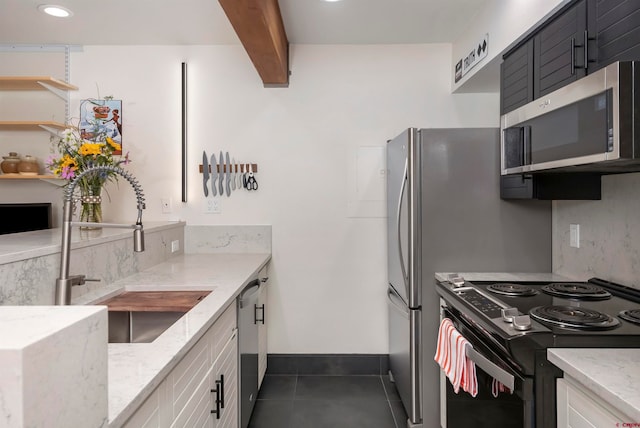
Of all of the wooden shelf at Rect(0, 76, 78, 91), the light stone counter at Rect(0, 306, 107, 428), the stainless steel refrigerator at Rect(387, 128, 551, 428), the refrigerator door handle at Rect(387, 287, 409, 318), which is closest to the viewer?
the light stone counter at Rect(0, 306, 107, 428)

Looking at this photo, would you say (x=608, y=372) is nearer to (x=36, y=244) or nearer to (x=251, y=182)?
(x=36, y=244)

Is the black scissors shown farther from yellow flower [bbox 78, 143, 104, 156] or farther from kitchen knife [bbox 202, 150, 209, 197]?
yellow flower [bbox 78, 143, 104, 156]

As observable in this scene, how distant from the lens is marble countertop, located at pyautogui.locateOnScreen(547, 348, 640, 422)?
2.78 ft

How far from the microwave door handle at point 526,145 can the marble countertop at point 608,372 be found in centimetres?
79

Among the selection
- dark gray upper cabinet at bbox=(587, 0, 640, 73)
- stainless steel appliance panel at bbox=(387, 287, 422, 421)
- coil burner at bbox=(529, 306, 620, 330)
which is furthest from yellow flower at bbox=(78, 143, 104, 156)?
dark gray upper cabinet at bbox=(587, 0, 640, 73)

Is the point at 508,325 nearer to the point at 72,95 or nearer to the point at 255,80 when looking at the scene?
the point at 255,80

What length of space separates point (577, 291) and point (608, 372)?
74 cm

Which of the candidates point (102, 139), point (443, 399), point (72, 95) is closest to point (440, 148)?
point (443, 399)

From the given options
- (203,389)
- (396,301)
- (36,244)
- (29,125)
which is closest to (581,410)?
(203,389)

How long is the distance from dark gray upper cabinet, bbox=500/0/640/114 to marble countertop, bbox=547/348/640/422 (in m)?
0.90

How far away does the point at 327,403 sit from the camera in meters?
2.46

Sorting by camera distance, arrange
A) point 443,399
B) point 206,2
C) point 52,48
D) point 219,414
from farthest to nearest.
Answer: point 52,48 → point 206,2 → point 443,399 → point 219,414

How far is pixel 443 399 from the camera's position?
6.39 feet

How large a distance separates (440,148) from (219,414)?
1653mm
